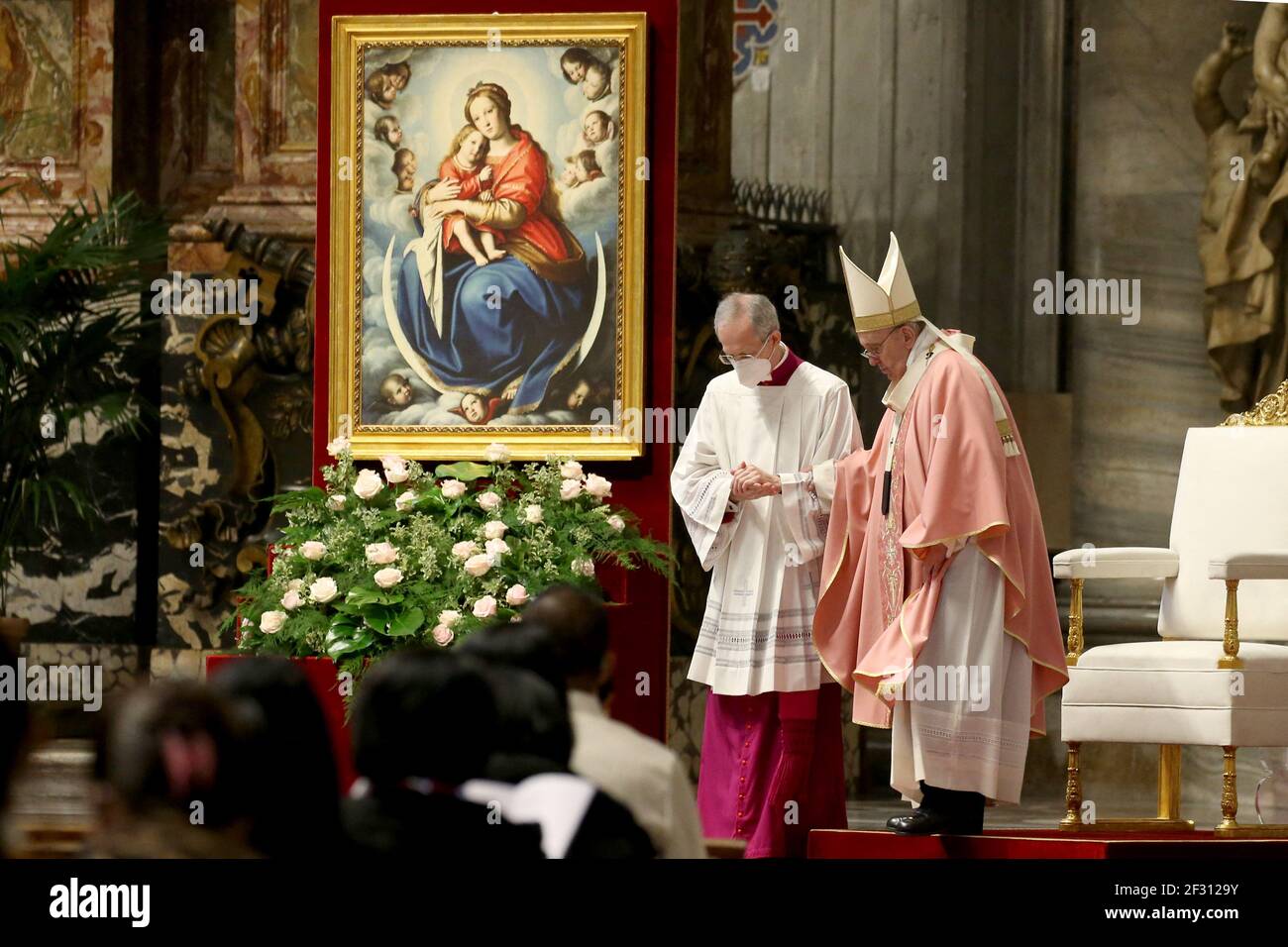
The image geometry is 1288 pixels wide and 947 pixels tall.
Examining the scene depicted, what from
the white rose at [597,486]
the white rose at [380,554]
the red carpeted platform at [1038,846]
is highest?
the white rose at [597,486]

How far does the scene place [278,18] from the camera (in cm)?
988

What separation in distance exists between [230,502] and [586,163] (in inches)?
106

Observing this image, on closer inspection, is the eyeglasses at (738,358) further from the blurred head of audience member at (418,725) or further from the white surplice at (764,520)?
the blurred head of audience member at (418,725)

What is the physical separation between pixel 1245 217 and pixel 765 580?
3744 millimetres

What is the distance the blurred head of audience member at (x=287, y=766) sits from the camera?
100.0 inches

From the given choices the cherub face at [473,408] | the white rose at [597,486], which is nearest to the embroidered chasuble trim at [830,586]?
the white rose at [597,486]

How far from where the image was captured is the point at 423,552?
6.96m

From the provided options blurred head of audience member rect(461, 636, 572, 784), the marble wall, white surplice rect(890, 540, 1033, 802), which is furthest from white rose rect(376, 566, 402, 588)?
the marble wall

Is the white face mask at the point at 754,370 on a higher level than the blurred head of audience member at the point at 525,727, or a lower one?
higher

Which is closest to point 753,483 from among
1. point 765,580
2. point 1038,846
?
point 765,580

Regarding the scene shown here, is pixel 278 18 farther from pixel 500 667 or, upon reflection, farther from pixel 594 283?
pixel 500 667

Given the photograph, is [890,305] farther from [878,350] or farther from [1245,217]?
[1245,217]

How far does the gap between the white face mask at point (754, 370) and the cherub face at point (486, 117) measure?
1638 mm
